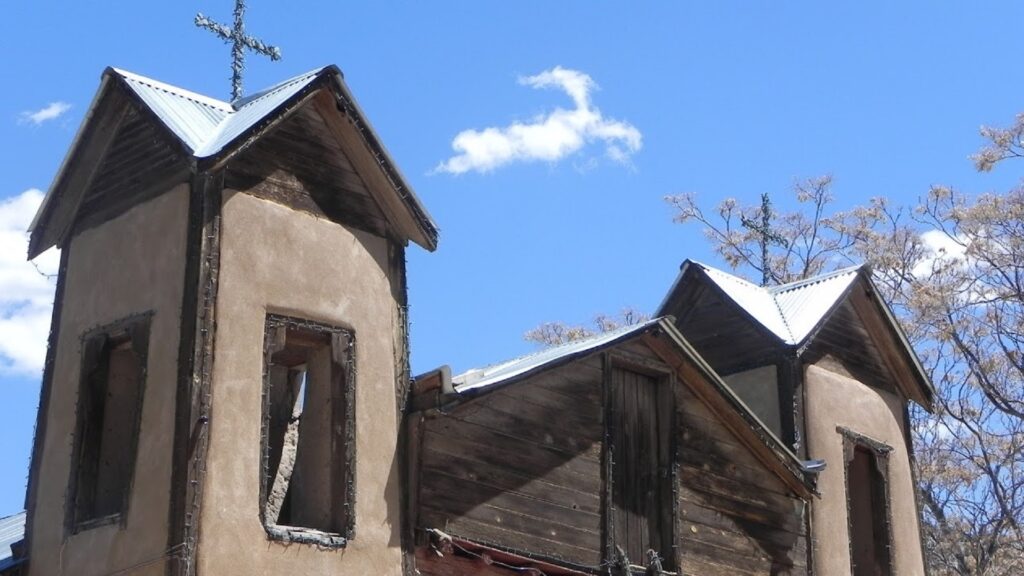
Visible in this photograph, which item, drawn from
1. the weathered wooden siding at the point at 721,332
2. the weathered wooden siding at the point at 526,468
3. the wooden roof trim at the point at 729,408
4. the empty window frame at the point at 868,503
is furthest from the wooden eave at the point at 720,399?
the weathered wooden siding at the point at 721,332

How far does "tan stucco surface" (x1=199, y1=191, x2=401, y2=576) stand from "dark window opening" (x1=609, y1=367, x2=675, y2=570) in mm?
3301

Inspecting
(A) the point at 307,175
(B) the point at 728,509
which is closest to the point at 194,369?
(A) the point at 307,175

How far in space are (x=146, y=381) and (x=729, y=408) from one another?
755cm

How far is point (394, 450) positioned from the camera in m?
15.1

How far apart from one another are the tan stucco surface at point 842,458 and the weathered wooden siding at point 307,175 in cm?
757

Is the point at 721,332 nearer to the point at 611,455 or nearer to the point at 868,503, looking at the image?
the point at 868,503

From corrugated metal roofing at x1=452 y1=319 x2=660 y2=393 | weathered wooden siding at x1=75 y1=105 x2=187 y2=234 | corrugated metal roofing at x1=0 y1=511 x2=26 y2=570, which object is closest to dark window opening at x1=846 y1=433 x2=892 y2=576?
corrugated metal roofing at x1=452 y1=319 x2=660 y2=393

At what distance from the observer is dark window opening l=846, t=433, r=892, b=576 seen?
20.7m

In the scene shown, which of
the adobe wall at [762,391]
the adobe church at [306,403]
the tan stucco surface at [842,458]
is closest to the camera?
the adobe church at [306,403]

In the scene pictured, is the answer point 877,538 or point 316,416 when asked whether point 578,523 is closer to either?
point 316,416

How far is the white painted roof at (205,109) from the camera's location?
14.9m

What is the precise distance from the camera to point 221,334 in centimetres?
1410

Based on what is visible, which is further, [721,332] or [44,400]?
[721,332]

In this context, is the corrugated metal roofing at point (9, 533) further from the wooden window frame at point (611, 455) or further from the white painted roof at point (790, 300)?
the white painted roof at point (790, 300)
